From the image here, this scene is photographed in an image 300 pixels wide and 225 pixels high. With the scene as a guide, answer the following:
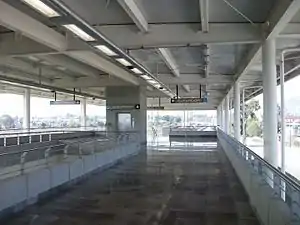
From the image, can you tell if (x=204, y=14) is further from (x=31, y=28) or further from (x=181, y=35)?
(x=31, y=28)

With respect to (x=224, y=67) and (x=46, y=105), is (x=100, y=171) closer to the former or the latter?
(x=224, y=67)

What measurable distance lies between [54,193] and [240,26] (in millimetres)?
5062

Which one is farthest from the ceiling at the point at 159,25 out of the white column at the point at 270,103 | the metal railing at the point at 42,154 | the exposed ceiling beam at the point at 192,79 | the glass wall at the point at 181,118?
the glass wall at the point at 181,118

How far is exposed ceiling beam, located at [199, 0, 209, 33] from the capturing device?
5.86 m

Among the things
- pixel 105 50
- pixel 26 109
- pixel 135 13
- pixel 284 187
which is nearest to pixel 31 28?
pixel 105 50

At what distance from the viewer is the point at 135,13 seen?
6.48 m

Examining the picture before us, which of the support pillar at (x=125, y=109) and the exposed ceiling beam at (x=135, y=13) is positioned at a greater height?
the exposed ceiling beam at (x=135, y=13)

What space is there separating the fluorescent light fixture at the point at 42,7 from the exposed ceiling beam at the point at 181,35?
331 centimetres

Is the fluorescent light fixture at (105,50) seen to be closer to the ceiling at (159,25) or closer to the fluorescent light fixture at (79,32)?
the ceiling at (159,25)

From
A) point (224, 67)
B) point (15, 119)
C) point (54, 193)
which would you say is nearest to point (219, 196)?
point (54, 193)

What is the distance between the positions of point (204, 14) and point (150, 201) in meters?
3.50

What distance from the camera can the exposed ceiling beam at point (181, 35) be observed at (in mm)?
7547

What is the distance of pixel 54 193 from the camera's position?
307 inches

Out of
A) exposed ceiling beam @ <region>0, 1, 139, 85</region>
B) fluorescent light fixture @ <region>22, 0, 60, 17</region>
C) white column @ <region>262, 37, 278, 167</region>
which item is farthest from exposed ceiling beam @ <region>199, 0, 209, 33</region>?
exposed ceiling beam @ <region>0, 1, 139, 85</region>
